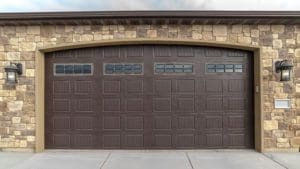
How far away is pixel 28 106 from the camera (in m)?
9.09

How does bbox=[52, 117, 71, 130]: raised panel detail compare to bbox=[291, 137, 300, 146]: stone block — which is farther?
bbox=[52, 117, 71, 130]: raised panel detail

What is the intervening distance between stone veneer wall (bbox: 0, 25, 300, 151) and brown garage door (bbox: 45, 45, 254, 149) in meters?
0.47

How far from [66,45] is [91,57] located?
76cm

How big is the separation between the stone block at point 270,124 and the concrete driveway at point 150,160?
2.36 ft

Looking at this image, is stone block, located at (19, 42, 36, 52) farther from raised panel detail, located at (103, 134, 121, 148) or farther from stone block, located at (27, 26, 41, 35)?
raised panel detail, located at (103, 134, 121, 148)

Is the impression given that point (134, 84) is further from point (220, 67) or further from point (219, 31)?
point (219, 31)

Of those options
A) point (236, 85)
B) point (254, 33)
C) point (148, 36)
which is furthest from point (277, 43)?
point (148, 36)

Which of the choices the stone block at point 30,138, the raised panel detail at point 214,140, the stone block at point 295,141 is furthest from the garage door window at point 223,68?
the stone block at point 30,138

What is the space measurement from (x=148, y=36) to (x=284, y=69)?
12.3 ft

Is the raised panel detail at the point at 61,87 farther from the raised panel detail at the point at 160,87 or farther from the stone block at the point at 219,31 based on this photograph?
the stone block at the point at 219,31

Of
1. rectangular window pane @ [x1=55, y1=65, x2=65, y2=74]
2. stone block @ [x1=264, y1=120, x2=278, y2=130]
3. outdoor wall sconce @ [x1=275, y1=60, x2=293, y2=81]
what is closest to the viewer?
outdoor wall sconce @ [x1=275, y1=60, x2=293, y2=81]

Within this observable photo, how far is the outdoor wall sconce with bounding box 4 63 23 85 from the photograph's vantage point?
8.85 meters

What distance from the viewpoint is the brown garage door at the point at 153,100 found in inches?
364

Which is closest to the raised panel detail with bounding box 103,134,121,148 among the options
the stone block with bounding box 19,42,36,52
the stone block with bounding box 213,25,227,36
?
the stone block with bounding box 19,42,36,52
